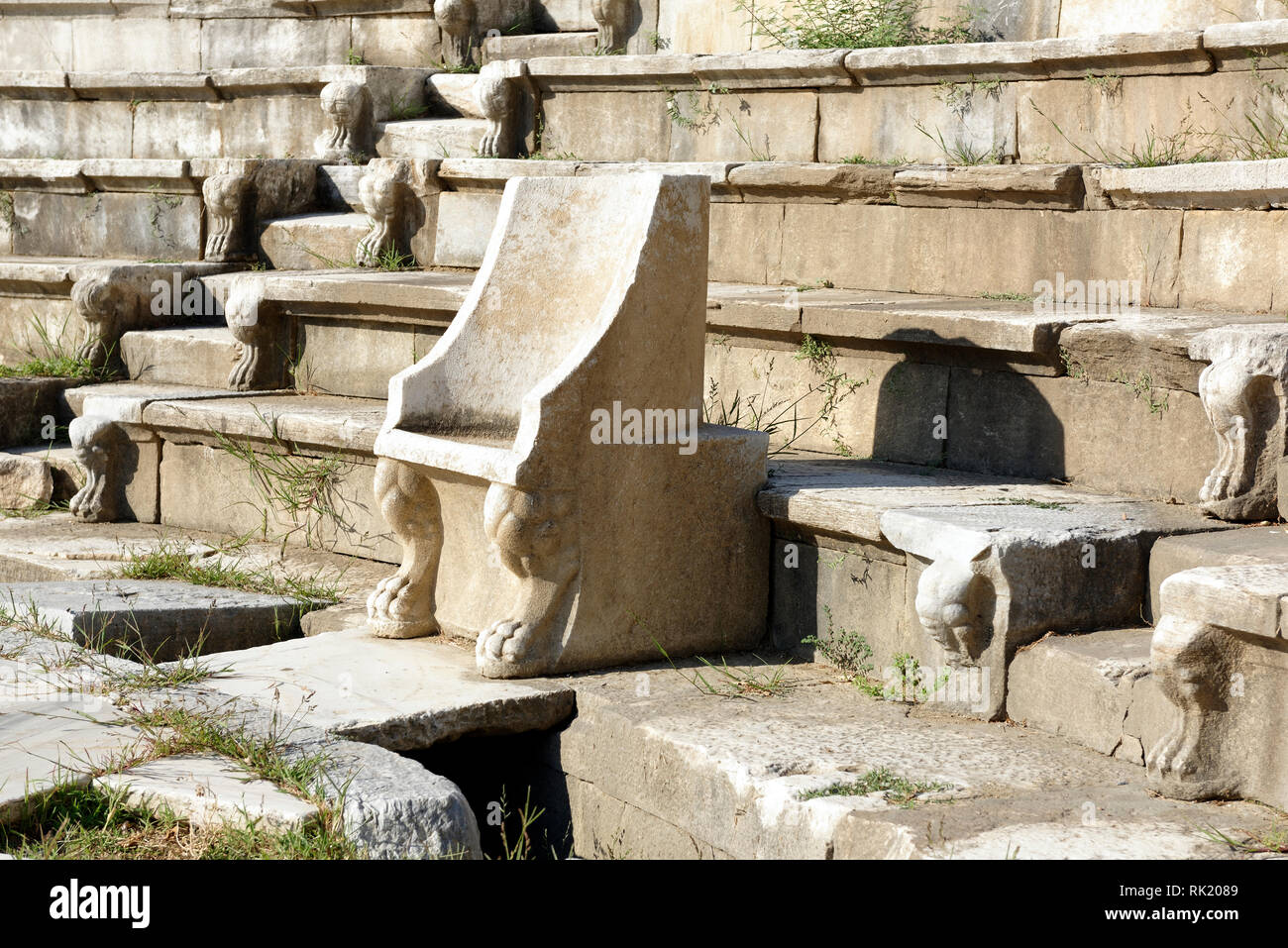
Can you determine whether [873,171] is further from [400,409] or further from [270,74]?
[270,74]

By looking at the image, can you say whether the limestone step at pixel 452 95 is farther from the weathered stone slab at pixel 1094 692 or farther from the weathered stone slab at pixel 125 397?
the weathered stone slab at pixel 1094 692

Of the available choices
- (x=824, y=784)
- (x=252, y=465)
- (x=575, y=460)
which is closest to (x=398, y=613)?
(x=575, y=460)

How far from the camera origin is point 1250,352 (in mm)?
3604

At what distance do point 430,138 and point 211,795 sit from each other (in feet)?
16.7

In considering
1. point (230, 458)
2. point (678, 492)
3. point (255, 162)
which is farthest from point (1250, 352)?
point (255, 162)

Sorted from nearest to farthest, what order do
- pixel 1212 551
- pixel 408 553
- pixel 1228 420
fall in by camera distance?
pixel 1212 551, pixel 1228 420, pixel 408 553

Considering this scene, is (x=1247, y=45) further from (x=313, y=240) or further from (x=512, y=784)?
(x=313, y=240)

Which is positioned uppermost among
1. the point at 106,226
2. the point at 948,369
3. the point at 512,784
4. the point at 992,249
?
the point at 106,226

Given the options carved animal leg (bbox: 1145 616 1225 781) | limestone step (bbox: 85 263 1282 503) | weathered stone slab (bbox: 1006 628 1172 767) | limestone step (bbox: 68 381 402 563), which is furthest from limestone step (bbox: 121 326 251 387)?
carved animal leg (bbox: 1145 616 1225 781)

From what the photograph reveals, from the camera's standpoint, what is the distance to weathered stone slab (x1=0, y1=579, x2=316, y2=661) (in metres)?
4.39

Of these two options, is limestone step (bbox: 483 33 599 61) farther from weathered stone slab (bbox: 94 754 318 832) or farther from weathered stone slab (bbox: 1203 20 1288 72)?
weathered stone slab (bbox: 94 754 318 832)

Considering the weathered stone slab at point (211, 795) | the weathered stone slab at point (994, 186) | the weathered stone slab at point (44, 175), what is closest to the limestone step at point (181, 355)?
the weathered stone slab at point (44, 175)

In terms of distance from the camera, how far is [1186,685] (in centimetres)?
295
